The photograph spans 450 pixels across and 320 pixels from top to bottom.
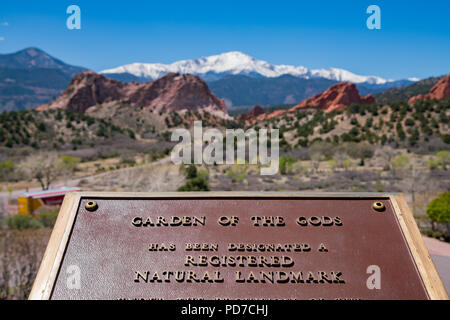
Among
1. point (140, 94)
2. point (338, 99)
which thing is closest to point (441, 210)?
point (338, 99)

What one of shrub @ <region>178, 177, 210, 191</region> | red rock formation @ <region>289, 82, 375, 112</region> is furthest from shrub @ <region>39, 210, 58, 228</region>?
red rock formation @ <region>289, 82, 375, 112</region>

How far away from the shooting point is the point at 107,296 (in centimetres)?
364

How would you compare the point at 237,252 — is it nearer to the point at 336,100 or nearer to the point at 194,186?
the point at 194,186

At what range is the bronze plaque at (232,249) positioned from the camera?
370 centimetres

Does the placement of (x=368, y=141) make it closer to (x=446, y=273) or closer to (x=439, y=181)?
(x=439, y=181)

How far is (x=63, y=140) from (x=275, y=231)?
56920mm

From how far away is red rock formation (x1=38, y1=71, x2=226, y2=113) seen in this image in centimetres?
9700

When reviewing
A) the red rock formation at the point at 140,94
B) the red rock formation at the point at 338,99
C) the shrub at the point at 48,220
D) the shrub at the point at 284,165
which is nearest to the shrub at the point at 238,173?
the shrub at the point at 284,165

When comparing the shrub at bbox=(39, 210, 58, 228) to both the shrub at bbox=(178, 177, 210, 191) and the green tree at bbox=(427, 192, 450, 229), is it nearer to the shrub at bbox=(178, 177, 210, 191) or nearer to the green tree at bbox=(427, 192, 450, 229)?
the shrub at bbox=(178, 177, 210, 191)

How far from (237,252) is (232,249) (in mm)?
60

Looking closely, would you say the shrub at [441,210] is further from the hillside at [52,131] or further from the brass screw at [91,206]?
the hillside at [52,131]

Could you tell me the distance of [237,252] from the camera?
13.2ft

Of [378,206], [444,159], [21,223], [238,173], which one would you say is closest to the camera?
[378,206]
